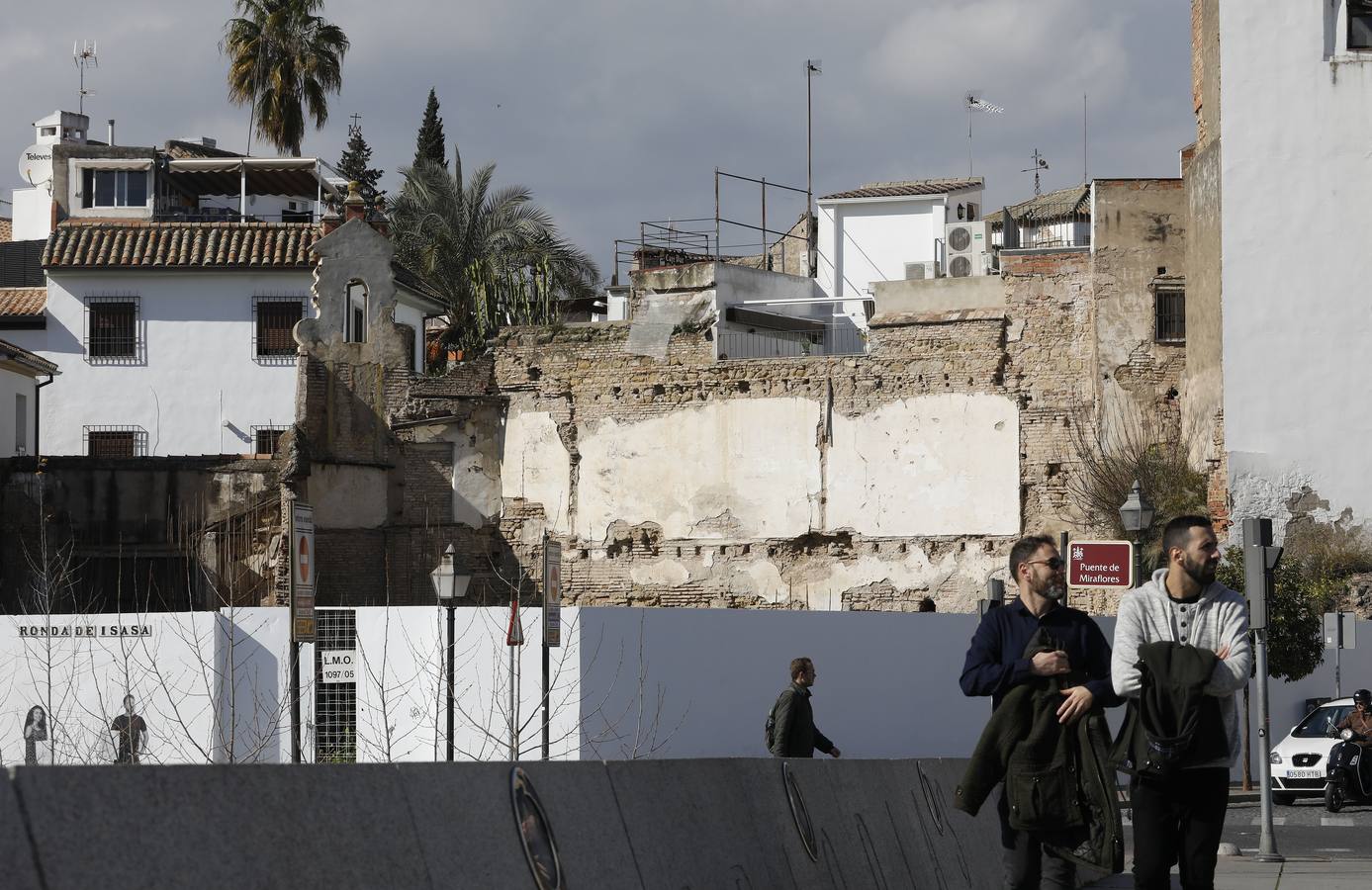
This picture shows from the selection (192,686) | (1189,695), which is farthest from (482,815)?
(192,686)

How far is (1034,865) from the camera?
24.1ft

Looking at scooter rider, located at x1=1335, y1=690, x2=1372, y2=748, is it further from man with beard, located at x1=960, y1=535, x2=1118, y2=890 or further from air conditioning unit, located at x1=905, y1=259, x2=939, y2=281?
air conditioning unit, located at x1=905, y1=259, x2=939, y2=281

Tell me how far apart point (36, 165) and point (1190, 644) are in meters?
63.3

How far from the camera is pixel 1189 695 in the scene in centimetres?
674

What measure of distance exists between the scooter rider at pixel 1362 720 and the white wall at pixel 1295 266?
36.0 ft

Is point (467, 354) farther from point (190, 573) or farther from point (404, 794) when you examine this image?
point (404, 794)

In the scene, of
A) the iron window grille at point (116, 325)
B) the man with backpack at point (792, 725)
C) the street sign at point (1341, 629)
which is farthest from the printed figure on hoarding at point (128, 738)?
the iron window grille at point (116, 325)

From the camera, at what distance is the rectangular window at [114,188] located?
49.0 meters

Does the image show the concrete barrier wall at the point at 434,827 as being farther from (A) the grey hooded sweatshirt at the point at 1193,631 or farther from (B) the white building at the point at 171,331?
(B) the white building at the point at 171,331

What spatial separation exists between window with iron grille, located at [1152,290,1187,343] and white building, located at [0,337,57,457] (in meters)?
24.3

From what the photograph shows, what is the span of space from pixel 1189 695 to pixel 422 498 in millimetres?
31702

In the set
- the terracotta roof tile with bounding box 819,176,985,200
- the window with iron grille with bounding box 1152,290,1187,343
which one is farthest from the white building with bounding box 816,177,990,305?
the window with iron grille with bounding box 1152,290,1187,343

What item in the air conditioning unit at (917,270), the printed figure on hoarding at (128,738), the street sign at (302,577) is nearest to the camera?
the street sign at (302,577)

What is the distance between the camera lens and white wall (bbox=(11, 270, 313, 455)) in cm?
4553
